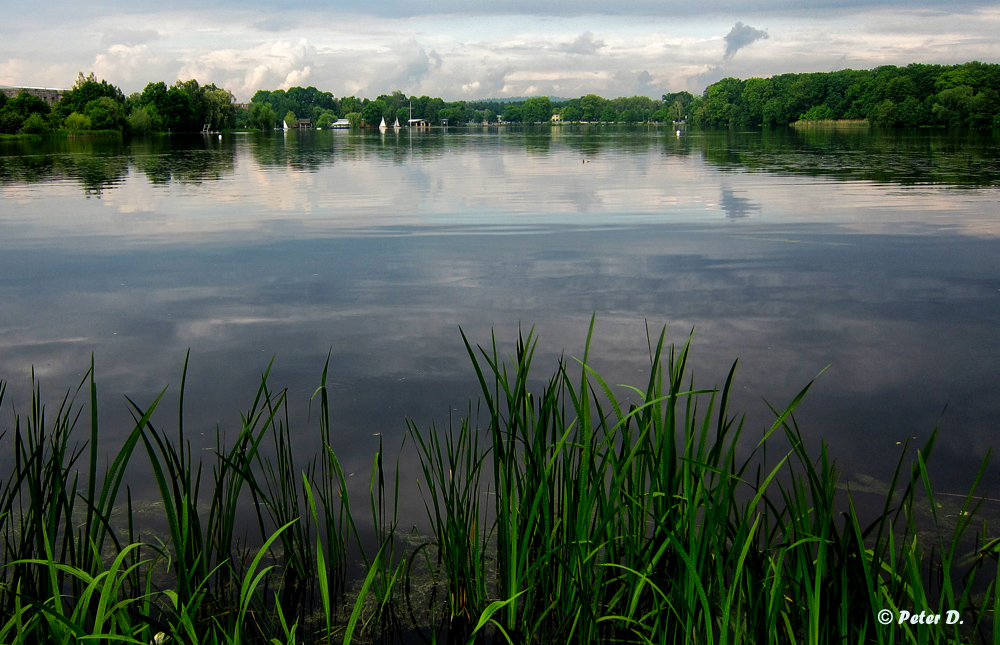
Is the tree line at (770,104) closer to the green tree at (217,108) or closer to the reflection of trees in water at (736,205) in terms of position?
the green tree at (217,108)

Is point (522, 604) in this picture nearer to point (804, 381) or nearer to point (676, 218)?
point (804, 381)

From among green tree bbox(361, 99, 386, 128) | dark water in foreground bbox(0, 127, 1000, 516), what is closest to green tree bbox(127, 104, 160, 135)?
dark water in foreground bbox(0, 127, 1000, 516)

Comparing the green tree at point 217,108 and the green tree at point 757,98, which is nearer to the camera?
the green tree at point 217,108

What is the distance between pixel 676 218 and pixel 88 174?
20.2 metres

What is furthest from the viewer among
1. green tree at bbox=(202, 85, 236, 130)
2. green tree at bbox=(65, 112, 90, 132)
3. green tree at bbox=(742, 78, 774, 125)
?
green tree at bbox=(742, 78, 774, 125)

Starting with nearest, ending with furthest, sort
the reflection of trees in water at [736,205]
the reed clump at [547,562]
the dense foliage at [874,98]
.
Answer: the reed clump at [547,562] → the reflection of trees in water at [736,205] → the dense foliage at [874,98]

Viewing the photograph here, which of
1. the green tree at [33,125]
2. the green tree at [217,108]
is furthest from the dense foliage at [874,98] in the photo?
the green tree at [33,125]

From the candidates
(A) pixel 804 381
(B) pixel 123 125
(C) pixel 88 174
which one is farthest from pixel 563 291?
(B) pixel 123 125

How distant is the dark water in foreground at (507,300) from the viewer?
17.9 feet

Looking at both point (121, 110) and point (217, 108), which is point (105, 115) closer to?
point (121, 110)

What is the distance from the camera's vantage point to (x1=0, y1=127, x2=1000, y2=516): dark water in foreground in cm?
544

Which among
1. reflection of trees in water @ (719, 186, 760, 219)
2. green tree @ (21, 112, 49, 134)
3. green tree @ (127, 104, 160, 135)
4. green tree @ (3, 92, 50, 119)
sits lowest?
reflection of trees in water @ (719, 186, 760, 219)

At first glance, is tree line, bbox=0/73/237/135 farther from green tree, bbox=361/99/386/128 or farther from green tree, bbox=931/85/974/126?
green tree, bbox=931/85/974/126

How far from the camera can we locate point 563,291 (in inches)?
338
